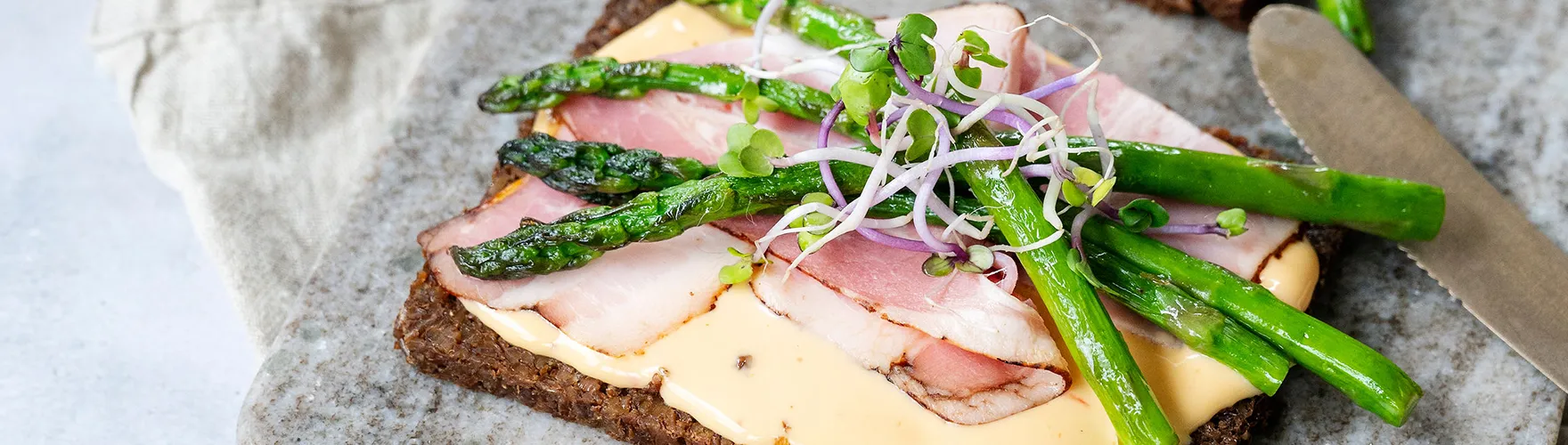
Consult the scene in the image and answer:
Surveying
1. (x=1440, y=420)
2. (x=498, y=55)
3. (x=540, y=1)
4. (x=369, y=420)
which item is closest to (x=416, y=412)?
(x=369, y=420)

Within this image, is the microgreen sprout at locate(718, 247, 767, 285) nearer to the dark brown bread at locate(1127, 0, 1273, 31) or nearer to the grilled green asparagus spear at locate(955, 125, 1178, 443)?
the grilled green asparagus spear at locate(955, 125, 1178, 443)

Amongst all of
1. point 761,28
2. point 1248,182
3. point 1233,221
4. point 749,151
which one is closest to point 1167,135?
point 1248,182

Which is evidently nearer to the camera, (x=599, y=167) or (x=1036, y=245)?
(x=1036, y=245)

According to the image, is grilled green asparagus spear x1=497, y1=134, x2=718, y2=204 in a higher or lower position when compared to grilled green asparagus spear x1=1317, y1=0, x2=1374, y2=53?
higher

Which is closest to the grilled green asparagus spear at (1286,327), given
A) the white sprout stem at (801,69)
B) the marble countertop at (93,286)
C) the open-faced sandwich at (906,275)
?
the open-faced sandwich at (906,275)

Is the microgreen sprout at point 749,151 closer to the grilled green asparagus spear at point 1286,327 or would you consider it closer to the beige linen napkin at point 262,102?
the grilled green asparagus spear at point 1286,327

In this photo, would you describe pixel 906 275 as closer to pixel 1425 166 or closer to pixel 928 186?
pixel 928 186

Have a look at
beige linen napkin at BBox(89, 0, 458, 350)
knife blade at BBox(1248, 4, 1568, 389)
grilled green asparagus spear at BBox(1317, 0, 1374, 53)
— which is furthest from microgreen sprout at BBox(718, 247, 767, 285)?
grilled green asparagus spear at BBox(1317, 0, 1374, 53)

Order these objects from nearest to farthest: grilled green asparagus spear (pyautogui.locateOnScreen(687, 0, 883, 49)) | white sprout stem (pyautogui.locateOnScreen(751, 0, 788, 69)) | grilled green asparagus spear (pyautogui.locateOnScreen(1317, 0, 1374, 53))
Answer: white sprout stem (pyautogui.locateOnScreen(751, 0, 788, 69)) < grilled green asparagus spear (pyautogui.locateOnScreen(687, 0, 883, 49)) < grilled green asparagus spear (pyautogui.locateOnScreen(1317, 0, 1374, 53))
